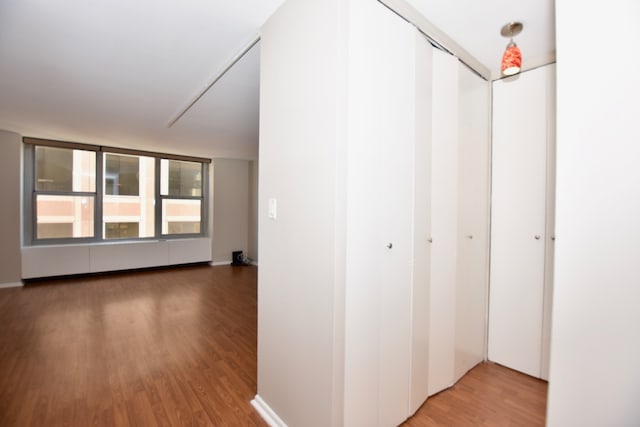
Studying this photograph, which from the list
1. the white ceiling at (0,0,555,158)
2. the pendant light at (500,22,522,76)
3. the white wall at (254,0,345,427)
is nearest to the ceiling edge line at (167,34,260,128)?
the white ceiling at (0,0,555,158)

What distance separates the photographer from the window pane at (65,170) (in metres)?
4.60

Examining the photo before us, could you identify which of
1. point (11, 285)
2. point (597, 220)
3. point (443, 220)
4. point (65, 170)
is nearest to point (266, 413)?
point (443, 220)

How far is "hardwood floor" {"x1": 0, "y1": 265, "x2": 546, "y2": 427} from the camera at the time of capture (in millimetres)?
1666

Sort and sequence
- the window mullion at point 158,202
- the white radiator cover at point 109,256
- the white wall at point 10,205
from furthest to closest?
the window mullion at point 158,202 → the white radiator cover at point 109,256 → the white wall at point 10,205

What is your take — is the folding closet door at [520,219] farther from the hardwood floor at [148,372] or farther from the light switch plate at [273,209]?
the light switch plate at [273,209]

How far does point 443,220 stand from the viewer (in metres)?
1.88

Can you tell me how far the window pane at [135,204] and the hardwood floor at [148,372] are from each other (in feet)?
6.03

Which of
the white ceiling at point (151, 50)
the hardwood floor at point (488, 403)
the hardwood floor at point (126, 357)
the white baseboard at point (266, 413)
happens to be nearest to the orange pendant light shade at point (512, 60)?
the white ceiling at point (151, 50)

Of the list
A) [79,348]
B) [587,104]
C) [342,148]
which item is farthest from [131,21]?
[79,348]

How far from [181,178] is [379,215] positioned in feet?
18.7

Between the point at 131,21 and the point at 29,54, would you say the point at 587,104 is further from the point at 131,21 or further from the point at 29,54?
the point at 29,54

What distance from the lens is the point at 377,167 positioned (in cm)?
141

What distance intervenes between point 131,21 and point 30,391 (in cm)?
255

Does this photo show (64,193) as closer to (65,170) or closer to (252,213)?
(65,170)
